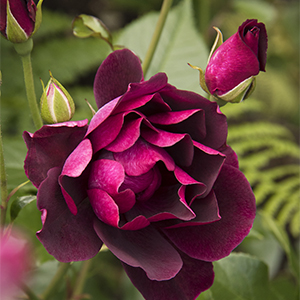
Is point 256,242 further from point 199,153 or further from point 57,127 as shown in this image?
point 57,127

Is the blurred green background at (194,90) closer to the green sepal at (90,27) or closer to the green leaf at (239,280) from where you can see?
the green leaf at (239,280)

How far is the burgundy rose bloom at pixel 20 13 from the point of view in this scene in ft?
1.22

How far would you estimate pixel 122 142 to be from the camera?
0.35 meters

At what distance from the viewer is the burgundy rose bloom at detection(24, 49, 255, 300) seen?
0.33 metres

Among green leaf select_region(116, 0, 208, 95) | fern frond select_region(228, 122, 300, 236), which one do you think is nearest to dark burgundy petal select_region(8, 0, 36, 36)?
green leaf select_region(116, 0, 208, 95)

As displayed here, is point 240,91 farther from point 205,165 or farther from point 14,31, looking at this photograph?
point 14,31

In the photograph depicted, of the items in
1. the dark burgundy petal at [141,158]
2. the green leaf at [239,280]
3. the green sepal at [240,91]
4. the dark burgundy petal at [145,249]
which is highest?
the green sepal at [240,91]

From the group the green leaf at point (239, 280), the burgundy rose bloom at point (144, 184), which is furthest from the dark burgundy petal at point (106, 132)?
the green leaf at point (239, 280)

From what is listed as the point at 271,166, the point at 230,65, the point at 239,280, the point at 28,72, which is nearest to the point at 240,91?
the point at 230,65

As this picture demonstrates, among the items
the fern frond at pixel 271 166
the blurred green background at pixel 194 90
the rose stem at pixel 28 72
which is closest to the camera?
the rose stem at pixel 28 72

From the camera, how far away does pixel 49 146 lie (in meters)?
0.34

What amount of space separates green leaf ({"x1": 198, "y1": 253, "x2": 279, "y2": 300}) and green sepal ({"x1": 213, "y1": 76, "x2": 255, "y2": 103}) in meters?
0.30

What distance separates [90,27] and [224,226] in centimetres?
34

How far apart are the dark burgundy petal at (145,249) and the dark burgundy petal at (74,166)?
44 mm
